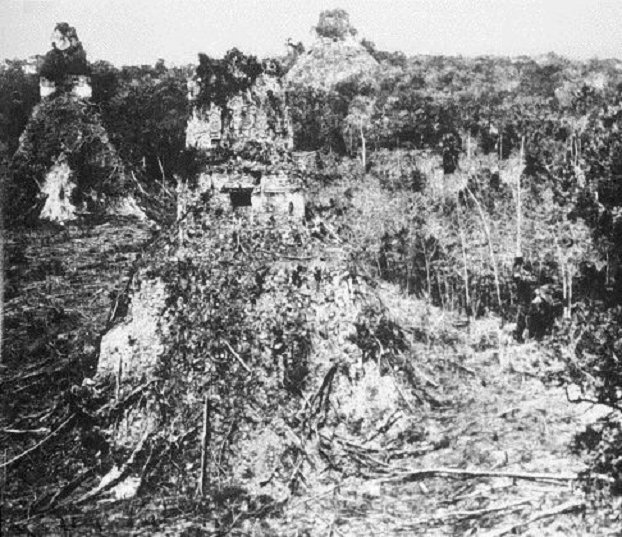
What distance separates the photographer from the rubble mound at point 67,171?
37.6ft

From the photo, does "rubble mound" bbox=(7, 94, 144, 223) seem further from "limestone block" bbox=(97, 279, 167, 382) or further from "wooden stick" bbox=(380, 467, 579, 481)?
"wooden stick" bbox=(380, 467, 579, 481)

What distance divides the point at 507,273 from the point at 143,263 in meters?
6.49

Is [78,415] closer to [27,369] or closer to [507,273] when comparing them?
[27,369]

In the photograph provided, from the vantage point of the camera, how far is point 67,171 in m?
12.2

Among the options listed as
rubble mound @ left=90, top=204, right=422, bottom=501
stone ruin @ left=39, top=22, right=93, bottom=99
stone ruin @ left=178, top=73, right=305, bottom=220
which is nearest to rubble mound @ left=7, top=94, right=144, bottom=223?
stone ruin @ left=39, top=22, right=93, bottom=99

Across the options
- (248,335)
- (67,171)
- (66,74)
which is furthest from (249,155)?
(66,74)

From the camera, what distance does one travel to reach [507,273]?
1136cm

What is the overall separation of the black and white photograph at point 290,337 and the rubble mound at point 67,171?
57 millimetres

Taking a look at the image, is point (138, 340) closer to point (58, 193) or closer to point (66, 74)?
point (58, 193)

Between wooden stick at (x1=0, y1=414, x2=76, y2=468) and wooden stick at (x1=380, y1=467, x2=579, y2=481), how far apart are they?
380 centimetres

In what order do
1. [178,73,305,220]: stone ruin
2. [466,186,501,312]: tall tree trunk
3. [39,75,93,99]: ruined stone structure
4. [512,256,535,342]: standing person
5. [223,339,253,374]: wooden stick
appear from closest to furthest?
[223,339,253,374]: wooden stick < [178,73,305,220]: stone ruin < [512,256,535,342]: standing person < [466,186,501,312]: tall tree trunk < [39,75,93,99]: ruined stone structure

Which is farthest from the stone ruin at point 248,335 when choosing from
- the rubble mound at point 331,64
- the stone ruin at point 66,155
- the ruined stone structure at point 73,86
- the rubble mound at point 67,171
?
the rubble mound at point 331,64

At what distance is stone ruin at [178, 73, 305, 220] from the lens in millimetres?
8383

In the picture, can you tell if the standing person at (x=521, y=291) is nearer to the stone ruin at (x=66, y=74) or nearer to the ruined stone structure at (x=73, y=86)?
the stone ruin at (x=66, y=74)
